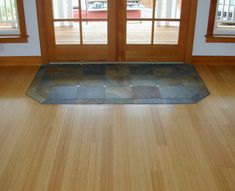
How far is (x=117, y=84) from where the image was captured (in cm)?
340

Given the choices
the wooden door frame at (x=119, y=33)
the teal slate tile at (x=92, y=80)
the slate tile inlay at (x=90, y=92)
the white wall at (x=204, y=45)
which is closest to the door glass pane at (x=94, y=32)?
the wooden door frame at (x=119, y=33)

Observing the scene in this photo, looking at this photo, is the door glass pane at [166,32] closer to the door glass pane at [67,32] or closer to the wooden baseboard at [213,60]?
the wooden baseboard at [213,60]

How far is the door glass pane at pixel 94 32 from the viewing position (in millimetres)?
3740

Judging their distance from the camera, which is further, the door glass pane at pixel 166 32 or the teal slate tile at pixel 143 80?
the door glass pane at pixel 166 32

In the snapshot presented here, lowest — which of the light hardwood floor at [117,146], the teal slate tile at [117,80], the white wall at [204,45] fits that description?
the light hardwood floor at [117,146]

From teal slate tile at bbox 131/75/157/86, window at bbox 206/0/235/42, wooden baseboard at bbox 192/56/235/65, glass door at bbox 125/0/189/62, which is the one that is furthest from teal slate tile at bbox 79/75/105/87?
window at bbox 206/0/235/42

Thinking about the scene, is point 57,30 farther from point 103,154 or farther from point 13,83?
point 103,154

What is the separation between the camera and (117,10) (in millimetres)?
Answer: 3656

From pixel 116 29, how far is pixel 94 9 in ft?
1.10

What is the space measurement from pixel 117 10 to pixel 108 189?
2257mm

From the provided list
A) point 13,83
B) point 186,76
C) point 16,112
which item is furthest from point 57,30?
point 186,76

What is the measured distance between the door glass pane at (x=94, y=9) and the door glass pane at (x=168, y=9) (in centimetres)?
59

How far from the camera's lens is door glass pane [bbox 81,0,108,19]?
3616 millimetres

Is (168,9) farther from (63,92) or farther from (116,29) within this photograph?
(63,92)
